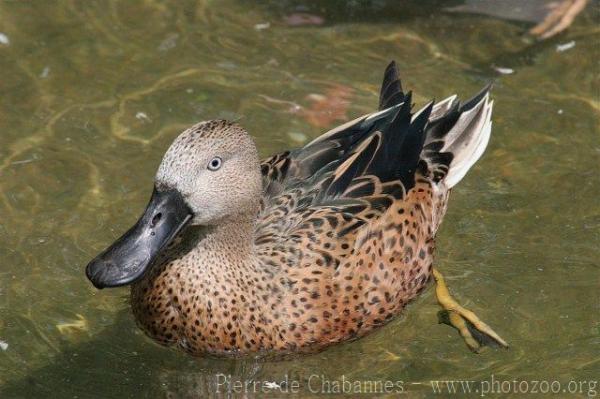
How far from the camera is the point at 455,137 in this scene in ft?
25.1

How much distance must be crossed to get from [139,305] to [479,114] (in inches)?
105

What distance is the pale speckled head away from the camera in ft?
19.1

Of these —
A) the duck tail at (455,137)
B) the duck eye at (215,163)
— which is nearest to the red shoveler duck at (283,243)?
the duck eye at (215,163)

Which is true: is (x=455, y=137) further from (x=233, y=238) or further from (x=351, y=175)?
(x=233, y=238)

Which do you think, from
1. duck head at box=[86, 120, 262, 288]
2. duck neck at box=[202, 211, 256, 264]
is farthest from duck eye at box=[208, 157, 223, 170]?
duck neck at box=[202, 211, 256, 264]

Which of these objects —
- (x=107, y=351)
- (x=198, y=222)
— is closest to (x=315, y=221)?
(x=198, y=222)

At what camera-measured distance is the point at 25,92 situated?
28.1ft

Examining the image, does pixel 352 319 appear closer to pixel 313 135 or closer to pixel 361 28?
pixel 313 135

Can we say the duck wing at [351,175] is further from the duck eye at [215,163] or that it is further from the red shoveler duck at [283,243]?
the duck eye at [215,163]

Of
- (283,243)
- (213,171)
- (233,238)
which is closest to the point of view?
(213,171)

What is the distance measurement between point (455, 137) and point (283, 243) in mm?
1695

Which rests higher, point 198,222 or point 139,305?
point 198,222

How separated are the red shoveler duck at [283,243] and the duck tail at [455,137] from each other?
0.19 m

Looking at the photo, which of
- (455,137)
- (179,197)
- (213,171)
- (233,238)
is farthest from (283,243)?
(455,137)
